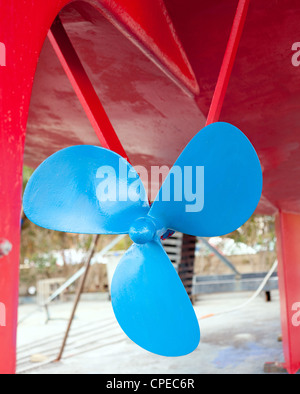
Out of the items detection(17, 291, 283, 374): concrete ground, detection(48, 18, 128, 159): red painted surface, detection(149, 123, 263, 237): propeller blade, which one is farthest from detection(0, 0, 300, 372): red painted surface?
detection(17, 291, 283, 374): concrete ground

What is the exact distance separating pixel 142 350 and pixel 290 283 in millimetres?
2563

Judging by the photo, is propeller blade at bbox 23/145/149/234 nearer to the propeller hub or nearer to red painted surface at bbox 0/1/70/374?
the propeller hub

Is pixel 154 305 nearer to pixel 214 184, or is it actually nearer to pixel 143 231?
pixel 143 231

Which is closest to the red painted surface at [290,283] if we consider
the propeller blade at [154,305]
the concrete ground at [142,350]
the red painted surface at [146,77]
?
the concrete ground at [142,350]

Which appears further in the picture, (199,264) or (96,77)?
(199,264)

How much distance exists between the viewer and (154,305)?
196cm

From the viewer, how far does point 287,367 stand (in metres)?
5.41

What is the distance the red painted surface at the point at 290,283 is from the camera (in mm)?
5441

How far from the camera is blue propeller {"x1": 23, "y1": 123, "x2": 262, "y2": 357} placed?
1.94m

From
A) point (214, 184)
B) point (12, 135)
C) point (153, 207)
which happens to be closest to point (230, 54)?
point (214, 184)

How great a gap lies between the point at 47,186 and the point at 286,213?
4.96 m

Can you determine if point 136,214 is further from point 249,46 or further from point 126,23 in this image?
point 249,46
